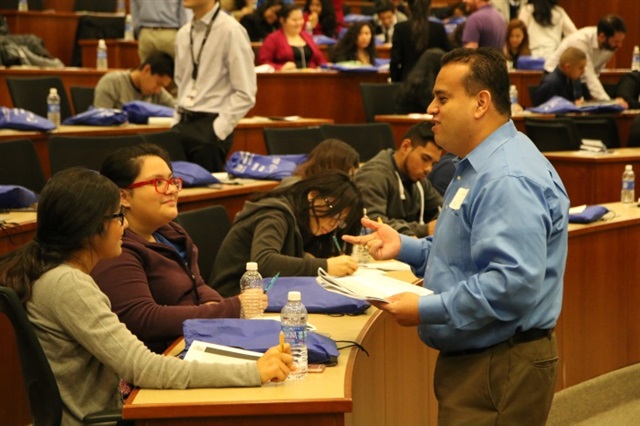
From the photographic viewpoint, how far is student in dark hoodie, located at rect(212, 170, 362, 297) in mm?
3730

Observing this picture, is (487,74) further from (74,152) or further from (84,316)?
(74,152)

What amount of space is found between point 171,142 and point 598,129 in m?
3.90

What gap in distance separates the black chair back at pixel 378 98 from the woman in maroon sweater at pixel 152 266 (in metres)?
5.05

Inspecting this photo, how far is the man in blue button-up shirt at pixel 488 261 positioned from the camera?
2.36 metres

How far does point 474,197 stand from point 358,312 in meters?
0.85

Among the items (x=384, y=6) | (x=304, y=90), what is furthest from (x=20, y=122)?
(x=384, y=6)

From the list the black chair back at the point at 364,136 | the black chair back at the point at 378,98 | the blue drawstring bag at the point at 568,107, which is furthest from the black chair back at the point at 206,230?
the blue drawstring bag at the point at 568,107

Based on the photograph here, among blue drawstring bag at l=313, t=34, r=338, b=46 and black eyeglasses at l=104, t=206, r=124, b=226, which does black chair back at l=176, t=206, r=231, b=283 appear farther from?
blue drawstring bag at l=313, t=34, r=338, b=46

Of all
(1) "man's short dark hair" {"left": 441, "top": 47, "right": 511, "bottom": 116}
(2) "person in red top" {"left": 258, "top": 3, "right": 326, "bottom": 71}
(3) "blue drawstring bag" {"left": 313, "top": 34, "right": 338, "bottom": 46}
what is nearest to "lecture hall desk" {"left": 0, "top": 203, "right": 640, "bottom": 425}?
(1) "man's short dark hair" {"left": 441, "top": 47, "right": 511, "bottom": 116}

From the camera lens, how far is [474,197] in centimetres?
246

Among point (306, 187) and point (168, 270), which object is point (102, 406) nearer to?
point (168, 270)

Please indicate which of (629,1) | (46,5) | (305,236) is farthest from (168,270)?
(629,1)

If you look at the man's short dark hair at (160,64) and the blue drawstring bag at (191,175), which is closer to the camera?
the blue drawstring bag at (191,175)

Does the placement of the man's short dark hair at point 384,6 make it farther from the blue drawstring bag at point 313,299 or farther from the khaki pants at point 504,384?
the khaki pants at point 504,384
